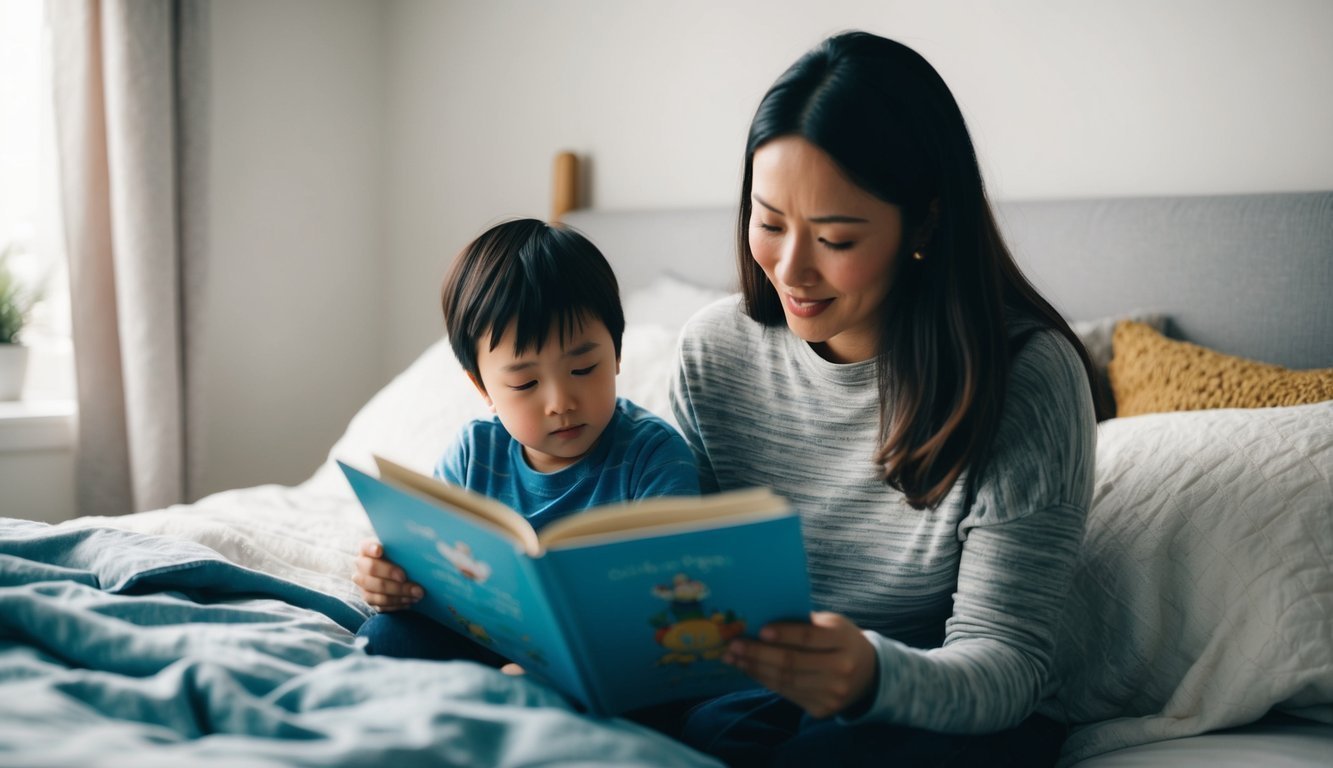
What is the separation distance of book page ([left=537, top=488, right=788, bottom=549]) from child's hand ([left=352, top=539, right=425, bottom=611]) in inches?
12.6

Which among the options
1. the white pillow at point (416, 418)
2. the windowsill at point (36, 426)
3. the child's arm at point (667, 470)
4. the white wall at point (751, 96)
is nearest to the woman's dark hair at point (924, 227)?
the child's arm at point (667, 470)

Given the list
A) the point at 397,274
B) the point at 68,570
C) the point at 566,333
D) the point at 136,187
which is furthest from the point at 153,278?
the point at 566,333

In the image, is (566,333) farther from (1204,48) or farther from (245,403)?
(245,403)

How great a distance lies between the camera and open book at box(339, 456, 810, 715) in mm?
829

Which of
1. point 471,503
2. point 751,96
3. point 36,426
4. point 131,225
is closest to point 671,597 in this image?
point 471,503

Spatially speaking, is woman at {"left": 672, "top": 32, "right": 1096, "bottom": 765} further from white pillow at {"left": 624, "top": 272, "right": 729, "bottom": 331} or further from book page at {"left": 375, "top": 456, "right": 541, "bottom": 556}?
white pillow at {"left": 624, "top": 272, "right": 729, "bottom": 331}

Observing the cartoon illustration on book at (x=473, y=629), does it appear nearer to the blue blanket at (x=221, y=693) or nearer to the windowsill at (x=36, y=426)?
the blue blanket at (x=221, y=693)

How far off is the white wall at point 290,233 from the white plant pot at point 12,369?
41cm

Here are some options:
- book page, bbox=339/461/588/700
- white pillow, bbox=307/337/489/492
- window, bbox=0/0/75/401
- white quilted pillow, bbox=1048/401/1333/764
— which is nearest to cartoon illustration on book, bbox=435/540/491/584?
book page, bbox=339/461/588/700

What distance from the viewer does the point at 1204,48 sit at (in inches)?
69.8

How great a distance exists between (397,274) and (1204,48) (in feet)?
7.71

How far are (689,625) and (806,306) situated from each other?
396mm

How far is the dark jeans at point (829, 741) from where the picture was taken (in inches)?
38.7

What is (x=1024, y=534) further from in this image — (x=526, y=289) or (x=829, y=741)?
(x=526, y=289)
